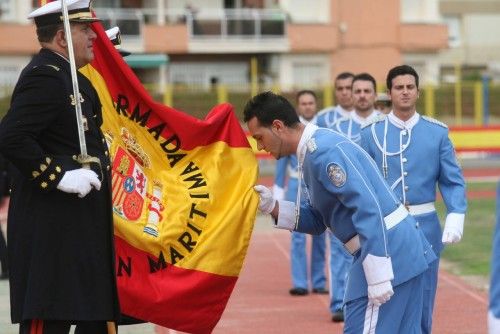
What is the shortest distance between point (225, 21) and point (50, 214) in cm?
3735

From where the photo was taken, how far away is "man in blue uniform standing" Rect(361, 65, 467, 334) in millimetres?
7746

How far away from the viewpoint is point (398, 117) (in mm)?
8117

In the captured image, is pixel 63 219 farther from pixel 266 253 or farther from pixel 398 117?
pixel 266 253

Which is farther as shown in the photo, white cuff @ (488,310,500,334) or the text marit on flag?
the text marit on flag

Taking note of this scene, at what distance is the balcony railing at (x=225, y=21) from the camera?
140ft

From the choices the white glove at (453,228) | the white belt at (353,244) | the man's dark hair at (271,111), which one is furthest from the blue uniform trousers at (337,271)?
the man's dark hair at (271,111)

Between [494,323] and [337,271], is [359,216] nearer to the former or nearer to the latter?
[494,323]

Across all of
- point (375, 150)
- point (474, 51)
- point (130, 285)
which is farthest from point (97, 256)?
point (474, 51)

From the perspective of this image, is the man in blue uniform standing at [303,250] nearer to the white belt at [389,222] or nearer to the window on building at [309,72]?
the white belt at [389,222]

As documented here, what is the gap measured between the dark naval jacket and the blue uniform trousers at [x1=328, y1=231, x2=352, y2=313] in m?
4.31

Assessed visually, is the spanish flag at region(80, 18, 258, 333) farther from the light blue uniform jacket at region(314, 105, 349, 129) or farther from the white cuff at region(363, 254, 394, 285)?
the light blue uniform jacket at region(314, 105, 349, 129)

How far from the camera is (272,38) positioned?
140ft

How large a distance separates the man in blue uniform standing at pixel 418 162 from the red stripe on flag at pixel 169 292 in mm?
1402

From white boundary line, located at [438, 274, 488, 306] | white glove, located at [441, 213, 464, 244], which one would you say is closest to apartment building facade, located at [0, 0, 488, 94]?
white boundary line, located at [438, 274, 488, 306]
